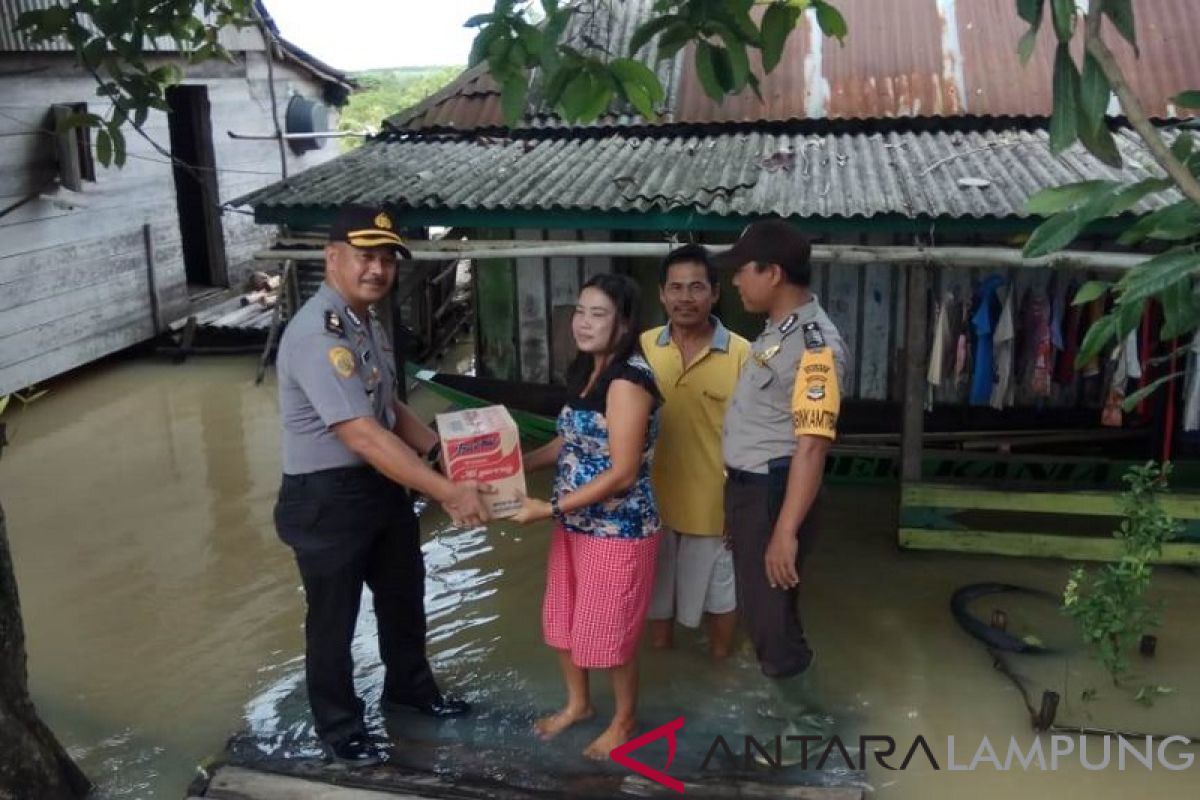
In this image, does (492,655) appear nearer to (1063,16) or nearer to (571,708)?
(571,708)

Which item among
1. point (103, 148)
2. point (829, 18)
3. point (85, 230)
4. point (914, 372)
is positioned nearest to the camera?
point (829, 18)

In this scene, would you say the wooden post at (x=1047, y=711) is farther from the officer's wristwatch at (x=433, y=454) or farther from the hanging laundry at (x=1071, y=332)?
the hanging laundry at (x=1071, y=332)

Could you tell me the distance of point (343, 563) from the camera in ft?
12.1

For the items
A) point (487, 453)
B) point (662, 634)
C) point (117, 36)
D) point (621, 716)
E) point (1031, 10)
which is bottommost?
point (662, 634)

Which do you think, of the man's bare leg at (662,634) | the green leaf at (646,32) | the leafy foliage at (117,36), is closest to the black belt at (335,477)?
the green leaf at (646,32)

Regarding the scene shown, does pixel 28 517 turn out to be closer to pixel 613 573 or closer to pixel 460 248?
pixel 460 248

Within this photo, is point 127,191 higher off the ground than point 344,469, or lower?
higher

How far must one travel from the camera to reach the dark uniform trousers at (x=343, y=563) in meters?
3.63

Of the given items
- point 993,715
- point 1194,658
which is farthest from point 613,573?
point 1194,658

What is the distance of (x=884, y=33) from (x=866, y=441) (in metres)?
3.13

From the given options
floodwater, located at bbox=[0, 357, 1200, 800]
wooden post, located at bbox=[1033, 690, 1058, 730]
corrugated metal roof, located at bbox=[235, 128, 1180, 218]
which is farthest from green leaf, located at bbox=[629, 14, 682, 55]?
wooden post, located at bbox=[1033, 690, 1058, 730]

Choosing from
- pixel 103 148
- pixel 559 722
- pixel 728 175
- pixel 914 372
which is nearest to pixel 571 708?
pixel 559 722

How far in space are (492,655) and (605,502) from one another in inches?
68.7

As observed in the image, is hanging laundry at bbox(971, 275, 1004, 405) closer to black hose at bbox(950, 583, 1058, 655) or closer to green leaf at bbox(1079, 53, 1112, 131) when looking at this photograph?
black hose at bbox(950, 583, 1058, 655)
